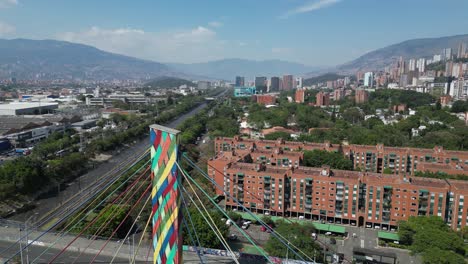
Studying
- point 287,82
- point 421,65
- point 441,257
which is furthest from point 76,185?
point 421,65

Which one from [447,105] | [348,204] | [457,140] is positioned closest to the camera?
[348,204]

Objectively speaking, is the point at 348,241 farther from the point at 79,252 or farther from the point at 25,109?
the point at 25,109

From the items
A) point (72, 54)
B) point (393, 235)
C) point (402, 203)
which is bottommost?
point (393, 235)

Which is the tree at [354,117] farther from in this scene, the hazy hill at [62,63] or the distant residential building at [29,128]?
the hazy hill at [62,63]

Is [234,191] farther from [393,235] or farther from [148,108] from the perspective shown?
[148,108]

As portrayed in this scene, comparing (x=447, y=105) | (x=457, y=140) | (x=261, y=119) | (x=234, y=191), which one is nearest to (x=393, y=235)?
(x=234, y=191)

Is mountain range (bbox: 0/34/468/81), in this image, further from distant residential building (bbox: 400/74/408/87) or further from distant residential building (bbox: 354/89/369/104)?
distant residential building (bbox: 354/89/369/104)

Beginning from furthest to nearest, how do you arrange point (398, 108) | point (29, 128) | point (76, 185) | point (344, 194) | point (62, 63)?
point (62, 63) → point (398, 108) → point (29, 128) → point (76, 185) → point (344, 194)
